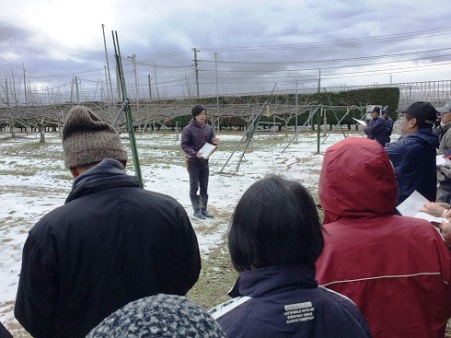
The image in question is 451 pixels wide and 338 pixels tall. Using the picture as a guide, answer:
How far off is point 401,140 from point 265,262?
8.79 ft

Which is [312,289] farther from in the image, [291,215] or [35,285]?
[35,285]

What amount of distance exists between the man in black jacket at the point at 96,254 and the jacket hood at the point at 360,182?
64cm

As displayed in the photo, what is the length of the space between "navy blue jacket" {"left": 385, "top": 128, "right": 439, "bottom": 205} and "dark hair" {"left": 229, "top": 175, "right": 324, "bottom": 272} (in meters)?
2.43

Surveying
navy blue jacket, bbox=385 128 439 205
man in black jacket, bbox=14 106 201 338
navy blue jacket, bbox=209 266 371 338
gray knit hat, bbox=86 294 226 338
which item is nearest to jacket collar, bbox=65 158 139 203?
man in black jacket, bbox=14 106 201 338

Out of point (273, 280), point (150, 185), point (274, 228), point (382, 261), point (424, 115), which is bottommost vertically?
point (150, 185)

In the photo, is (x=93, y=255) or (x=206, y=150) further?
(x=206, y=150)

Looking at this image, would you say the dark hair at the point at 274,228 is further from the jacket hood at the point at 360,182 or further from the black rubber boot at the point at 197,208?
the black rubber boot at the point at 197,208

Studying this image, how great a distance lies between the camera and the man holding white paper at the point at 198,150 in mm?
5789

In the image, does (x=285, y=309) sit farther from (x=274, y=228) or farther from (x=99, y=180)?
Answer: (x=99, y=180)

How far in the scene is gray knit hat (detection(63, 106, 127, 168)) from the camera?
1656 millimetres

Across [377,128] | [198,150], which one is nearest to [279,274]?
[198,150]

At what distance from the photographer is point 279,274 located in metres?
1.01

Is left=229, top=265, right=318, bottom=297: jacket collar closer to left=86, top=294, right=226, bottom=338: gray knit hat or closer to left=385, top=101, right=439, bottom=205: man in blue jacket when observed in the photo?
left=86, top=294, right=226, bottom=338: gray knit hat

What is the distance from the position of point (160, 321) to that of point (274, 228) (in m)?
0.57
